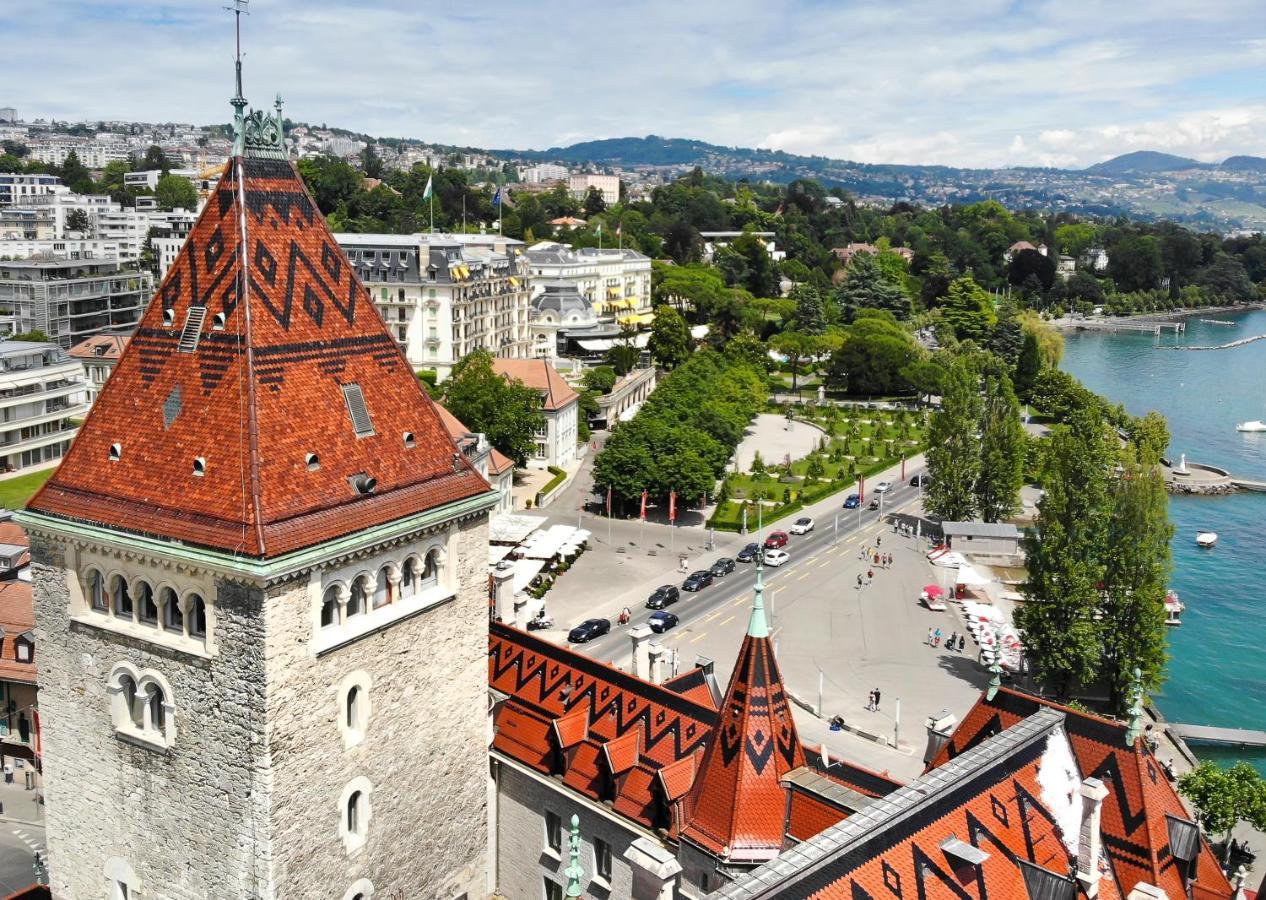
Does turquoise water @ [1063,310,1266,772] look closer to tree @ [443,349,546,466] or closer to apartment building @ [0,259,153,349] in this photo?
tree @ [443,349,546,466]

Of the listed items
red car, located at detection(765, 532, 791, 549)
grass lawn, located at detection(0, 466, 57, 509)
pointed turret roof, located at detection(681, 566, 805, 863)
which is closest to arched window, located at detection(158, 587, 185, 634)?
pointed turret roof, located at detection(681, 566, 805, 863)

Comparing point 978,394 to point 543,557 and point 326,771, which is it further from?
point 326,771

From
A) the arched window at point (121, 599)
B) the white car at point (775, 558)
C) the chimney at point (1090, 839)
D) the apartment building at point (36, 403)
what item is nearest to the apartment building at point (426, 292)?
the apartment building at point (36, 403)

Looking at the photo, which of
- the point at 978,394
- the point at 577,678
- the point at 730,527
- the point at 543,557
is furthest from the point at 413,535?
the point at 978,394

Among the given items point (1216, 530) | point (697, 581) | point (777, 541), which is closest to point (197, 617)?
point (697, 581)

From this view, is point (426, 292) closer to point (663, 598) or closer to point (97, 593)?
point (663, 598)

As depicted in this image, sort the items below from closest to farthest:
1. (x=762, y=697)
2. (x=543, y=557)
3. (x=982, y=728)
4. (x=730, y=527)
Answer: (x=762, y=697) < (x=982, y=728) < (x=543, y=557) < (x=730, y=527)
